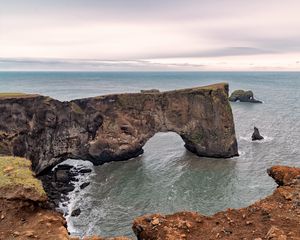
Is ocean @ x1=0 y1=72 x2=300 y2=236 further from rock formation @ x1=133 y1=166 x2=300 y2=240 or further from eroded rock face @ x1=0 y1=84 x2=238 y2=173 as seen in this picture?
rock formation @ x1=133 y1=166 x2=300 y2=240

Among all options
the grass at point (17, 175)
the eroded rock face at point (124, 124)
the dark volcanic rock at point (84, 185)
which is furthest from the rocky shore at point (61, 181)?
the grass at point (17, 175)

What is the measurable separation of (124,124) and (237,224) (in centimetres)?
4875

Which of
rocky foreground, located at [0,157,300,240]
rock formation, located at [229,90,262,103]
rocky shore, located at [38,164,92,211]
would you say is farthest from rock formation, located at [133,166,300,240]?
rock formation, located at [229,90,262,103]

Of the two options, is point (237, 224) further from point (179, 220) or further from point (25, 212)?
point (25, 212)

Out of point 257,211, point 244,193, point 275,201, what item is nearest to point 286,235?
point 257,211

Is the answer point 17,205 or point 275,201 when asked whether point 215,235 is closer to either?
point 275,201

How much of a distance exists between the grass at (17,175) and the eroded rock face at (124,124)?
1323 inches

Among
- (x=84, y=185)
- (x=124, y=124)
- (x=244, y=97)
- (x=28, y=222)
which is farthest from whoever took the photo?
(x=244, y=97)

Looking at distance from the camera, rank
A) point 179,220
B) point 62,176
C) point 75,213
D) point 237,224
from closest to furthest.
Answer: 1. point 237,224
2. point 179,220
3. point 75,213
4. point 62,176

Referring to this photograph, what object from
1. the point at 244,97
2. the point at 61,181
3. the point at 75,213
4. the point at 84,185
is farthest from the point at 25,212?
the point at 244,97

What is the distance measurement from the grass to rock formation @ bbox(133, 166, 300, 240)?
6.62 metres

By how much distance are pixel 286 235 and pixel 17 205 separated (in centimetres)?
1338

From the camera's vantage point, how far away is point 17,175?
1944cm

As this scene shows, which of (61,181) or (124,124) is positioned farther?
(124,124)
